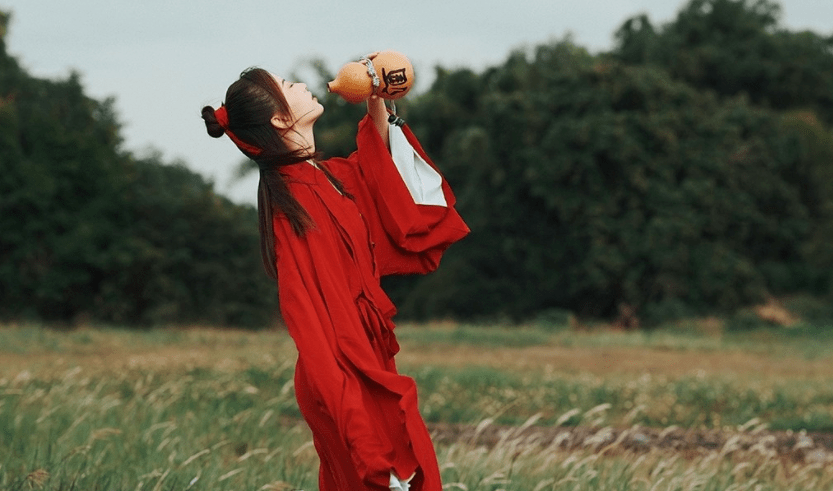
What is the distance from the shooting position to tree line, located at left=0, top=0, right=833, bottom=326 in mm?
33906

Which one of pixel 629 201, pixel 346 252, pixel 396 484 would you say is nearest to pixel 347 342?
pixel 346 252

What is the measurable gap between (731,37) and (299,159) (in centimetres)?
4434

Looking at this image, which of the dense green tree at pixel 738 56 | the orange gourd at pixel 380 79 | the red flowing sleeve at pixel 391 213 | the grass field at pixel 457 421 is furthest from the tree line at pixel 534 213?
the orange gourd at pixel 380 79

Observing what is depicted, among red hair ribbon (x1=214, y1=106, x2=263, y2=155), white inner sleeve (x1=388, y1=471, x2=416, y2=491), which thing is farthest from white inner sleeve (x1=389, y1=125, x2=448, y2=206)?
white inner sleeve (x1=388, y1=471, x2=416, y2=491)

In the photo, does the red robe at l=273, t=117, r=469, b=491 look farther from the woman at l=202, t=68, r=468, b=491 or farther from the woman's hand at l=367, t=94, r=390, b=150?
the woman's hand at l=367, t=94, r=390, b=150

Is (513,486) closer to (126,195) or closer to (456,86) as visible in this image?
(126,195)

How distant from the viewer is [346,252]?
3154mm

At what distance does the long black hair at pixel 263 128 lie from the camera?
10.4 ft

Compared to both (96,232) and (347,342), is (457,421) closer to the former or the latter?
(347,342)

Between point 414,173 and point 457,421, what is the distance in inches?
268

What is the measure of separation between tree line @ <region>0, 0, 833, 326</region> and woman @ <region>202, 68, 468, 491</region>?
3038cm

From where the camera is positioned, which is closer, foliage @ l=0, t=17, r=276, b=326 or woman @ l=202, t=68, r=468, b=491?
woman @ l=202, t=68, r=468, b=491

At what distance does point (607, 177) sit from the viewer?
1371 inches

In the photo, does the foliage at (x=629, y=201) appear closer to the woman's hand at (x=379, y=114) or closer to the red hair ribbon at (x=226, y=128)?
the woman's hand at (x=379, y=114)
